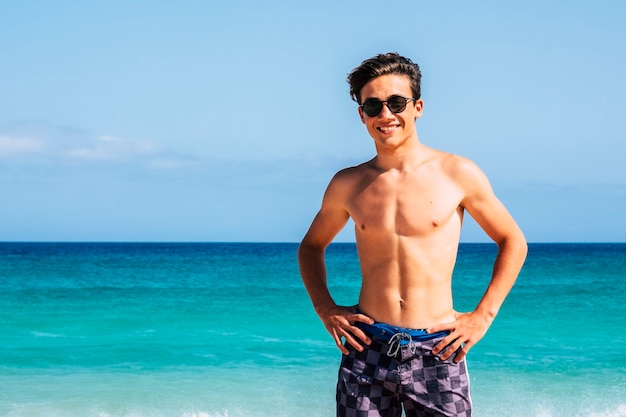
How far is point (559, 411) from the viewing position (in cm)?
781

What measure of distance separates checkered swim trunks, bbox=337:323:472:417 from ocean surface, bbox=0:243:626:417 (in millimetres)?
4379

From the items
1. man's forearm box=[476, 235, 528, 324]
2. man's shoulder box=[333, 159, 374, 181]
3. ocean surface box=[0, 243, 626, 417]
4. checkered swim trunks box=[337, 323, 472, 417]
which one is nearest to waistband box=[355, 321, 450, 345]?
checkered swim trunks box=[337, 323, 472, 417]

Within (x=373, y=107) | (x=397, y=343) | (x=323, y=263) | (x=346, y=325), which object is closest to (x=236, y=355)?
(x=323, y=263)

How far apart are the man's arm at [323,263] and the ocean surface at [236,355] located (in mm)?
4237

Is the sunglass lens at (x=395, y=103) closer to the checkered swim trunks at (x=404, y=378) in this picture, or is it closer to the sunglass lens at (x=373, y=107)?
the sunglass lens at (x=373, y=107)

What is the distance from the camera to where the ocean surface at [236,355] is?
7.91m

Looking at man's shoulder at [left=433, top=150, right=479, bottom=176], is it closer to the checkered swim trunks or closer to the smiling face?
the smiling face

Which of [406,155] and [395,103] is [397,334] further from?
[395,103]

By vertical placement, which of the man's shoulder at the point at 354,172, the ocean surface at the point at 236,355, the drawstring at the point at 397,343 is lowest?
the ocean surface at the point at 236,355

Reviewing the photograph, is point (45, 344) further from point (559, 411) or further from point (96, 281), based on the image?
point (96, 281)

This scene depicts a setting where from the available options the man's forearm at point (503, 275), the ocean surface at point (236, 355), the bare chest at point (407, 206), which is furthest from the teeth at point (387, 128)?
the ocean surface at point (236, 355)

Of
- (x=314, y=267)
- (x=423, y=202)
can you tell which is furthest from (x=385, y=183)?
(x=314, y=267)

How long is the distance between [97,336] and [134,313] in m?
3.14

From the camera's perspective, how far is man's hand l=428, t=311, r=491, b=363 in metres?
3.03
